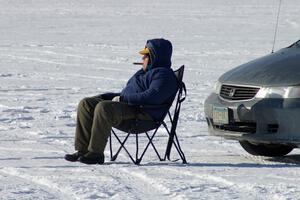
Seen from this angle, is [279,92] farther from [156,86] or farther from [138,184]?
[138,184]

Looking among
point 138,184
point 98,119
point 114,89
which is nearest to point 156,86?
point 98,119

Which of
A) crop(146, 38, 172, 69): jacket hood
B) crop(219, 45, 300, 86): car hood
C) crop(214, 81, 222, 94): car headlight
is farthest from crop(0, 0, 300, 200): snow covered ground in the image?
crop(146, 38, 172, 69): jacket hood

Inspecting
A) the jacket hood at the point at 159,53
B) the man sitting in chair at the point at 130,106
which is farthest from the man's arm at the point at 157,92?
the jacket hood at the point at 159,53

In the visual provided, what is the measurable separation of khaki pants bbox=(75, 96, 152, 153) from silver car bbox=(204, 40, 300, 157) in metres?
0.74

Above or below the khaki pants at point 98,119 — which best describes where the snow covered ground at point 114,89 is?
below

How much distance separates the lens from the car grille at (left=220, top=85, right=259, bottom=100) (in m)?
8.34

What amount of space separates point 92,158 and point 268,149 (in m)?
1.89

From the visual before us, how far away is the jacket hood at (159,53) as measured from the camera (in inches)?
328

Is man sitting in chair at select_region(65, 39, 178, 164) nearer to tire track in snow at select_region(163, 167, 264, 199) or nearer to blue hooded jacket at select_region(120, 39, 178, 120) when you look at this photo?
blue hooded jacket at select_region(120, 39, 178, 120)

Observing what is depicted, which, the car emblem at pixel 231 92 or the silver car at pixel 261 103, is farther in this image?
the car emblem at pixel 231 92

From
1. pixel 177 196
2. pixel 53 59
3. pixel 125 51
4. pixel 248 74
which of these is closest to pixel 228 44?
pixel 125 51

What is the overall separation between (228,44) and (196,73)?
23.1 ft

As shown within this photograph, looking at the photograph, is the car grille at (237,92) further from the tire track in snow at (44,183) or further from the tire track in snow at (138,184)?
the tire track in snow at (44,183)

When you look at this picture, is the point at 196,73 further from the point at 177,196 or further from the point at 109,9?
the point at 109,9
